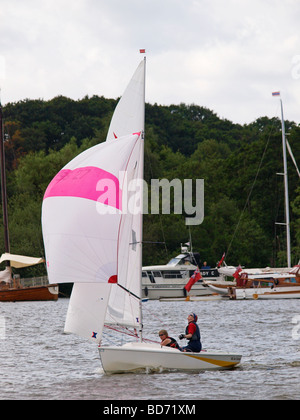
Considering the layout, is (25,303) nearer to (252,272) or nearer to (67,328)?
(252,272)

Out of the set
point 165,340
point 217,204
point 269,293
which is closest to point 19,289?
point 269,293

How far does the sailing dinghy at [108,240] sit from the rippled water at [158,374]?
56cm

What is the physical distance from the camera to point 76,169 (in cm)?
2020

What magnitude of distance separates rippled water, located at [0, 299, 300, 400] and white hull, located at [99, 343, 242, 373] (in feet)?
0.76

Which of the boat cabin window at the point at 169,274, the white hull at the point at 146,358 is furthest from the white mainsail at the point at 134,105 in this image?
the boat cabin window at the point at 169,274

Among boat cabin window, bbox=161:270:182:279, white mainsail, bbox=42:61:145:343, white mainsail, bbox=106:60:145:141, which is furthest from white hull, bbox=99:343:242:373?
boat cabin window, bbox=161:270:182:279

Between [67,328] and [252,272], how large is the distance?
39.4 metres

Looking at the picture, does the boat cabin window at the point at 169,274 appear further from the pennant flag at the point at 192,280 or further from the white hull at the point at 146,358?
the white hull at the point at 146,358

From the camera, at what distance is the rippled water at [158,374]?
19.1 m

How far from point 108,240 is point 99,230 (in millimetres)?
331

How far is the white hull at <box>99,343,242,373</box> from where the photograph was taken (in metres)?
→ 20.8

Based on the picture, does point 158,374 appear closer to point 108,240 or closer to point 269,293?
point 108,240
